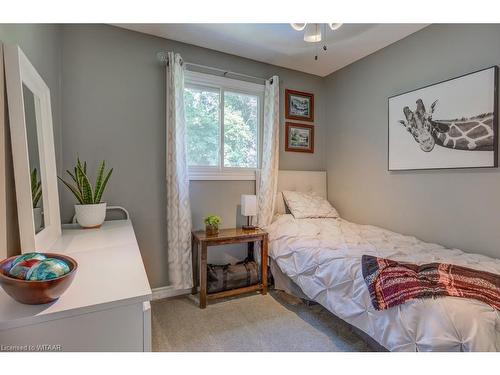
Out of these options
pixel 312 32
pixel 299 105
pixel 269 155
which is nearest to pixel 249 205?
pixel 269 155

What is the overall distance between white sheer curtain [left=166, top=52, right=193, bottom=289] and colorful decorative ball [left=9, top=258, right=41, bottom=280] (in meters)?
1.60

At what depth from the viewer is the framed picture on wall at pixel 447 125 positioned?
184 cm

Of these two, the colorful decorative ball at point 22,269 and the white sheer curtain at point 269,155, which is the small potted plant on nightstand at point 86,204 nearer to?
the colorful decorative ball at point 22,269

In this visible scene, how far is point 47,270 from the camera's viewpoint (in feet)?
2.31

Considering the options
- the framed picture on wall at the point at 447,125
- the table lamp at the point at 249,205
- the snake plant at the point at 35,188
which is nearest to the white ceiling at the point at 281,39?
the framed picture on wall at the point at 447,125

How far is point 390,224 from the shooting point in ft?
8.45

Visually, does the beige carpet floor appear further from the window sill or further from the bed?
the window sill

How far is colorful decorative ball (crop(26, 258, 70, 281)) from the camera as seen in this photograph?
684mm

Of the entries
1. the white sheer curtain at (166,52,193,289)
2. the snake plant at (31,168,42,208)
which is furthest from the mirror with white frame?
the white sheer curtain at (166,52,193,289)

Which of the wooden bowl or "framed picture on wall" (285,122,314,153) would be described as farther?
"framed picture on wall" (285,122,314,153)
